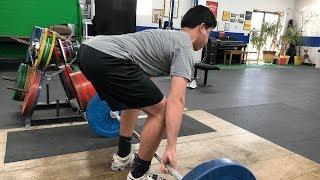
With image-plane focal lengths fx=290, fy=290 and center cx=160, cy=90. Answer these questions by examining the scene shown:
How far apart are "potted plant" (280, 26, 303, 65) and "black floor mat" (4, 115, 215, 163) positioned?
835 centimetres

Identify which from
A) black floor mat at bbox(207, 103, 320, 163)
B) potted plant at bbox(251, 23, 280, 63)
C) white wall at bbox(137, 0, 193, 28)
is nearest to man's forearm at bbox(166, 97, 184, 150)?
black floor mat at bbox(207, 103, 320, 163)

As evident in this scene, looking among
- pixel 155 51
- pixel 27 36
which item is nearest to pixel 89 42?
pixel 155 51

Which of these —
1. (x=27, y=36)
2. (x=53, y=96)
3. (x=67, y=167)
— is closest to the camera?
(x=67, y=167)

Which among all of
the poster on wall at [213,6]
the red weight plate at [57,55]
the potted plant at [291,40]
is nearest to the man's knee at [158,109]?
the red weight plate at [57,55]

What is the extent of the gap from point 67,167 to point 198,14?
51.0 inches

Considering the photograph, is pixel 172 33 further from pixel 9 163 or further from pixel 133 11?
pixel 133 11

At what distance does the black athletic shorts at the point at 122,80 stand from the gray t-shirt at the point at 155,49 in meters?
0.04

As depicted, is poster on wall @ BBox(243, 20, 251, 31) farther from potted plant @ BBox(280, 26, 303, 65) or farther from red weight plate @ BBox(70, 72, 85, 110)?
red weight plate @ BBox(70, 72, 85, 110)

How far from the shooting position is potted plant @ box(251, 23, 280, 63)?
9391 mm

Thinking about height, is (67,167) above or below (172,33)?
below

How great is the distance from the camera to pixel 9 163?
6.39 feet

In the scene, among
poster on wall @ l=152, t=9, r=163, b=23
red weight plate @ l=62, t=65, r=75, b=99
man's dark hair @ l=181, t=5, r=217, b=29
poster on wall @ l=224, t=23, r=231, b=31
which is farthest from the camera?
poster on wall @ l=224, t=23, r=231, b=31

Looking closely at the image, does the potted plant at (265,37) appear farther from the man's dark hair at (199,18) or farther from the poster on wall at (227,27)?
the man's dark hair at (199,18)

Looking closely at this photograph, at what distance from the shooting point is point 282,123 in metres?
3.27
